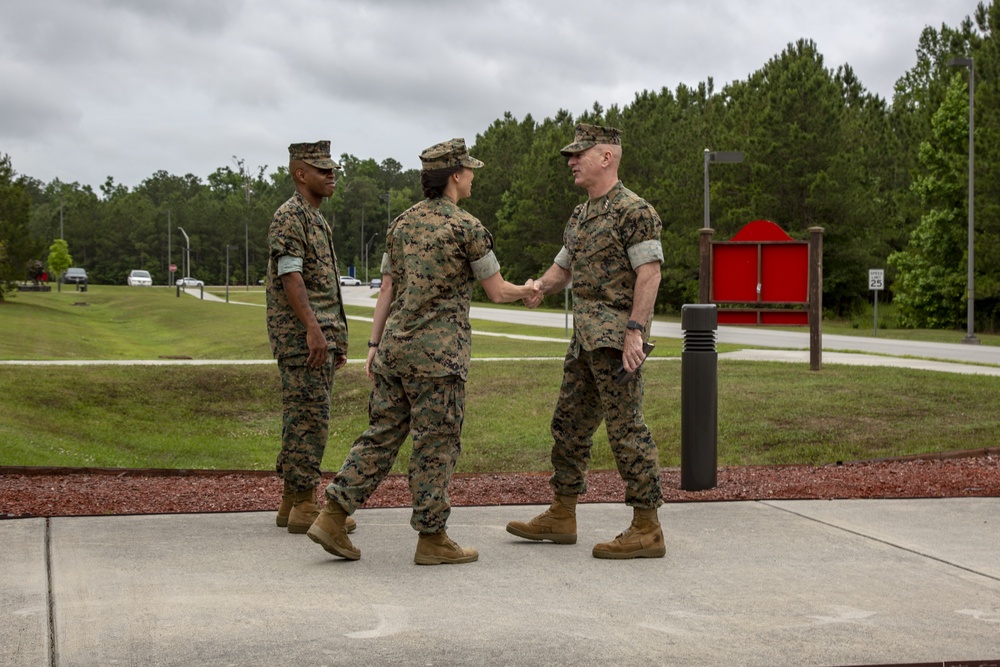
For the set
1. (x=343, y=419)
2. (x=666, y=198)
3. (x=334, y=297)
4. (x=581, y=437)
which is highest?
(x=666, y=198)

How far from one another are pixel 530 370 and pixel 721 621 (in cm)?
1336

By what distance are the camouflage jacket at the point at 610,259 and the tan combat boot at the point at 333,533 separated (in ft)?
4.69

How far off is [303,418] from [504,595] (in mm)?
1872

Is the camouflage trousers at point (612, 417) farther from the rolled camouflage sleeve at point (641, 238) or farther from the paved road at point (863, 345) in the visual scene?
the paved road at point (863, 345)

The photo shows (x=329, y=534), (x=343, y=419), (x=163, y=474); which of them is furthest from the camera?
(x=343, y=419)

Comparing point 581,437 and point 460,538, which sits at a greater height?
point 581,437

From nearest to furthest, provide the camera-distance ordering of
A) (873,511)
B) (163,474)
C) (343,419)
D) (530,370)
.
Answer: (873,511), (163,474), (343,419), (530,370)

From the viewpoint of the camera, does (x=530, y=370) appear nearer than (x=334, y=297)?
No

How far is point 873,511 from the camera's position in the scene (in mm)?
6793

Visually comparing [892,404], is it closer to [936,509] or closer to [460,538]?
[936,509]

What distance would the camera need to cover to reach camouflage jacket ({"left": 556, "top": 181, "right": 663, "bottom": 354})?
18.3ft

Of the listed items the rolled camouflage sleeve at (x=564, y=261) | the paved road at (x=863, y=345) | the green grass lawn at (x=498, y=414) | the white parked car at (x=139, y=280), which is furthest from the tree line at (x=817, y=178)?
the white parked car at (x=139, y=280)

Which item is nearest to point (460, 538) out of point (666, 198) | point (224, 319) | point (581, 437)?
point (581, 437)

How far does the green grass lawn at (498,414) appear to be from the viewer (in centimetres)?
1177
